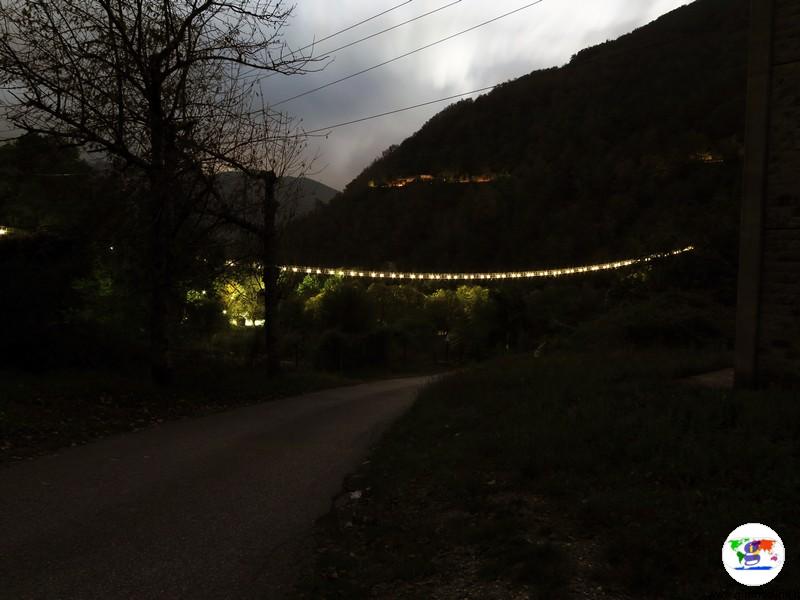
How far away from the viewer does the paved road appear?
14.1ft

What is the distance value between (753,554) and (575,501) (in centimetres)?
155

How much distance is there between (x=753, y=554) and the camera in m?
3.91

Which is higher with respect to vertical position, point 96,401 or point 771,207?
point 771,207

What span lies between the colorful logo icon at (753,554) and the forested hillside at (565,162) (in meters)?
50.6

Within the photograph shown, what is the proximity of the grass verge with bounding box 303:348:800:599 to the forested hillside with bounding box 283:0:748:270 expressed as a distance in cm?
4704

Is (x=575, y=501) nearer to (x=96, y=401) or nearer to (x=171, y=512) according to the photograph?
(x=171, y=512)

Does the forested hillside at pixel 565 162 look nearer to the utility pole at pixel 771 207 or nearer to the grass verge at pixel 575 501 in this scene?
the utility pole at pixel 771 207

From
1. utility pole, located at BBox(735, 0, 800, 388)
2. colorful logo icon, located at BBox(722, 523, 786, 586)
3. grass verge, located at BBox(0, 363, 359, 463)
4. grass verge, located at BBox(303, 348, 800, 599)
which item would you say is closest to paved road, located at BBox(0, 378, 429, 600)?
grass verge, located at BBox(303, 348, 800, 599)

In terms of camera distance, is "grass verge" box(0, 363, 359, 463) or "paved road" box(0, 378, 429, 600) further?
"grass verge" box(0, 363, 359, 463)

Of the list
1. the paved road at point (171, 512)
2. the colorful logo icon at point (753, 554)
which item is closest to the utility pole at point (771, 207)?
the colorful logo icon at point (753, 554)

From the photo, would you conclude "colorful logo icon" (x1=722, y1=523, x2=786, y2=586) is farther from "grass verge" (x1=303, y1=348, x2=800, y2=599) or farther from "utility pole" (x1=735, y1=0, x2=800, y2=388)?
"utility pole" (x1=735, y1=0, x2=800, y2=388)

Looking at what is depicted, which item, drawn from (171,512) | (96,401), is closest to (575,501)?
(171,512)

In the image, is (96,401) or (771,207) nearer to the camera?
(771,207)

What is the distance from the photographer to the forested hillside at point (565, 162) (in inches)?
2660
